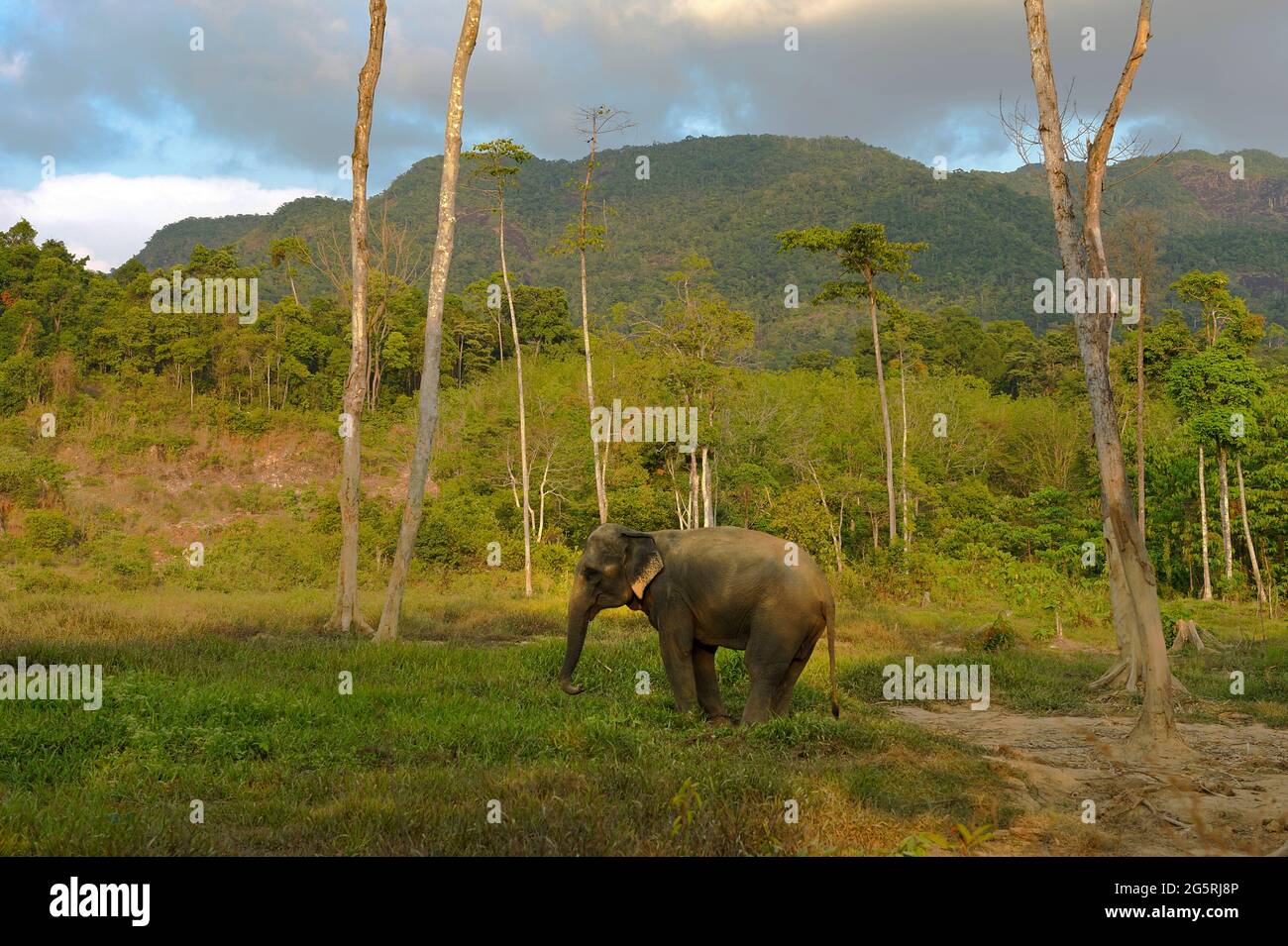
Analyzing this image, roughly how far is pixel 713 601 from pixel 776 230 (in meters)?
144

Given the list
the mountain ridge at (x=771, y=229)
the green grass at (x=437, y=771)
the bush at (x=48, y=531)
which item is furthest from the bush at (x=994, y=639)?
the mountain ridge at (x=771, y=229)

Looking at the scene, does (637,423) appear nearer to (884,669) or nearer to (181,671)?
(884,669)

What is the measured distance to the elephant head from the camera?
1173cm

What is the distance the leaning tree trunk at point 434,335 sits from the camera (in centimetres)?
1805

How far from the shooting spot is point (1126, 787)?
840cm

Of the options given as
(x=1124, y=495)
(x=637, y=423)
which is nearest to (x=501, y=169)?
(x=637, y=423)

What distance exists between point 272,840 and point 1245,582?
38.5 m

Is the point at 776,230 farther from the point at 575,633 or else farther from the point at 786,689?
the point at 786,689

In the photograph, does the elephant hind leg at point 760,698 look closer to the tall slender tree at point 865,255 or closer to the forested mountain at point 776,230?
the tall slender tree at point 865,255

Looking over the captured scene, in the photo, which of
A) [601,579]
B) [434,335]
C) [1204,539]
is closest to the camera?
[601,579]

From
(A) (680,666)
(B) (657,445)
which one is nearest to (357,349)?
(A) (680,666)

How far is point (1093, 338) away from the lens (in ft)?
37.8

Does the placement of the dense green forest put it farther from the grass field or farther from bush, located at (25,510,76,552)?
the grass field

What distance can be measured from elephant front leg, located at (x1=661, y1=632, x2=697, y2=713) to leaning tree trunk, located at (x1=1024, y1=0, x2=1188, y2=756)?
477cm
